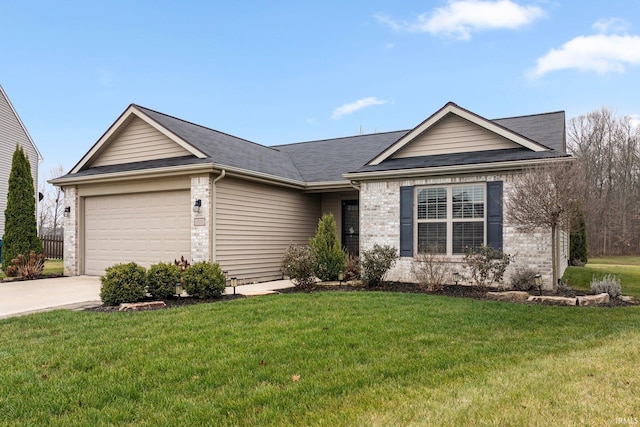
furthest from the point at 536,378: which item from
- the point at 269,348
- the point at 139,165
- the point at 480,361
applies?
the point at 139,165

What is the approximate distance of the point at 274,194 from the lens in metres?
13.3

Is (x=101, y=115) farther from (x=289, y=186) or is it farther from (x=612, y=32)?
(x=612, y=32)

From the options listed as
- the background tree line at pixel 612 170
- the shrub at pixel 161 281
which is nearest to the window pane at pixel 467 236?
the shrub at pixel 161 281

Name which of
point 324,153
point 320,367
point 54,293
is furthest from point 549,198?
point 54,293

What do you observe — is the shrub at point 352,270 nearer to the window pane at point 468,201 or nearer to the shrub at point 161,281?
the window pane at point 468,201

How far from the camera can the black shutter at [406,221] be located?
1112 cm

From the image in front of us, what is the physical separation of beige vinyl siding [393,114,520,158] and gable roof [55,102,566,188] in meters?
0.17

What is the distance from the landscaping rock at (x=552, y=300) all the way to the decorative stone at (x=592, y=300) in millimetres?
128

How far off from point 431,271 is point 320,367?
Answer: 6.13 meters

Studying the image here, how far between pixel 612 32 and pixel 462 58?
6.19 metres

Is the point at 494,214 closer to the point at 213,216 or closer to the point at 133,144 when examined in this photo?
the point at 213,216

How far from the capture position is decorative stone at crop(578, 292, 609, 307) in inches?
320

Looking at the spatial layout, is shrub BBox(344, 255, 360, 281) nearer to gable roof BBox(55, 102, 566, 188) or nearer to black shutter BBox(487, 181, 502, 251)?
gable roof BBox(55, 102, 566, 188)

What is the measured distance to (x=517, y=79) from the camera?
55.5 ft
